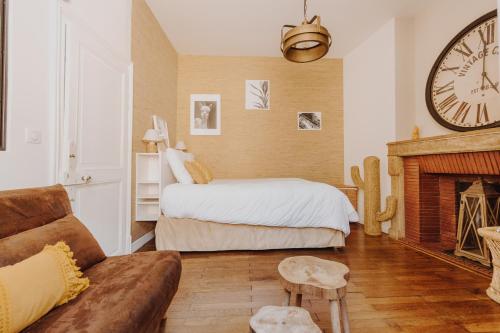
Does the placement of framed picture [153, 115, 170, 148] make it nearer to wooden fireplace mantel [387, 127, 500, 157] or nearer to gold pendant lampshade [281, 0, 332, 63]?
gold pendant lampshade [281, 0, 332, 63]

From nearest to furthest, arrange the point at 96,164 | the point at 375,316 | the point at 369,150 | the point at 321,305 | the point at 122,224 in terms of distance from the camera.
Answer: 1. the point at 375,316
2. the point at 321,305
3. the point at 96,164
4. the point at 122,224
5. the point at 369,150

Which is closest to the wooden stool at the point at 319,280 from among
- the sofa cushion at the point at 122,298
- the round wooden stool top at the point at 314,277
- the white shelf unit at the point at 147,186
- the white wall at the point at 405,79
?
the round wooden stool top at the point at 314,277

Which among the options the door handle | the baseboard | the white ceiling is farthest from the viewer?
the white ceiling

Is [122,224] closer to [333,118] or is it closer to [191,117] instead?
[191,117]

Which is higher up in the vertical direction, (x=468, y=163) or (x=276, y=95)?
(x=276, y=95)

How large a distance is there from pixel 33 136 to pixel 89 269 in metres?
0.96

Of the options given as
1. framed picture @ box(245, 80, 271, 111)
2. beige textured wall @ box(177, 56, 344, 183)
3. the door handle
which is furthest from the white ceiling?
the door handle

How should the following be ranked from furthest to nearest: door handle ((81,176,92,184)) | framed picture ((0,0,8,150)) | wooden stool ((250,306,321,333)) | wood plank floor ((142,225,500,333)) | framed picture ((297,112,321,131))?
framed picture ((297,112,321,131))
door handle ((81,176,92,184))
wood plank floor ((142,225,500,333))
framed picture ((0,0,8,150))
wooden stool ((250,306,321,333))

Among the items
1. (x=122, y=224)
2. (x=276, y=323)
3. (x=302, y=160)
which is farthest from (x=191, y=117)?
(x=276, y=323)

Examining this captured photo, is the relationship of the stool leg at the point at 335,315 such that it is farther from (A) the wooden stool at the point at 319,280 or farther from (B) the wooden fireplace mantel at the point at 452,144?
(B) the wooden fireplace mantel at the point at 452,144

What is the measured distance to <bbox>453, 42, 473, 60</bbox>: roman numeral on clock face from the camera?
276cm

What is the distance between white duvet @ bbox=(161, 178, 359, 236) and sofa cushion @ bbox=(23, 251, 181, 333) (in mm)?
1136

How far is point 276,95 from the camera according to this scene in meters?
4.79

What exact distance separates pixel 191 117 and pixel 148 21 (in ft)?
5.73
